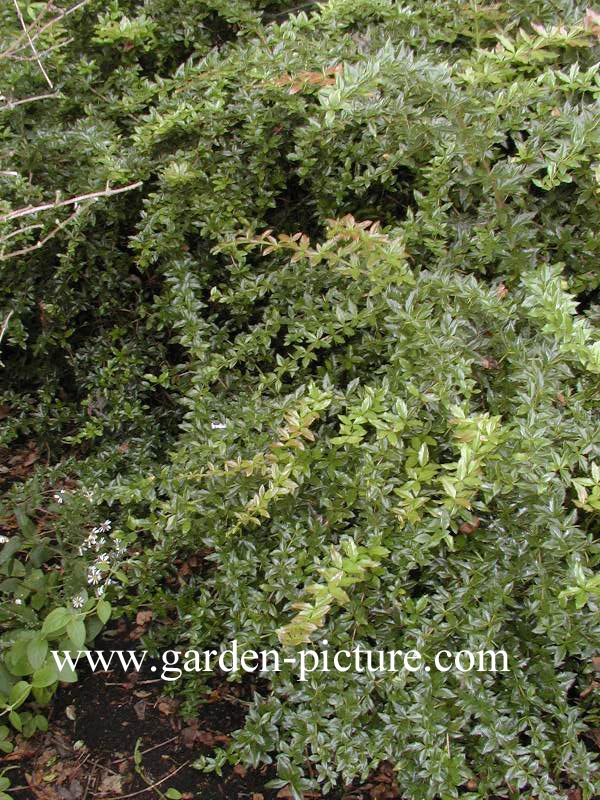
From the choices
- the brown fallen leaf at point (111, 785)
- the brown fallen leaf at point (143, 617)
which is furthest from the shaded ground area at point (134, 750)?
the brown fallen leaf at point (143, 617)

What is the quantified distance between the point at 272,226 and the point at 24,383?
1.32m

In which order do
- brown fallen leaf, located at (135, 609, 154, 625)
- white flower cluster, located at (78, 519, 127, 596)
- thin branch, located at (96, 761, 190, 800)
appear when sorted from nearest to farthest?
1. thin branch, located at (96, 761, 190, 800)
2. white flower cluster, located at (78, 519, 127, 596)
3. brown fallen leaf, located at (135, 609, 154, 625)

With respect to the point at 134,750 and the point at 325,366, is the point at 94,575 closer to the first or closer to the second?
the point at 134,750

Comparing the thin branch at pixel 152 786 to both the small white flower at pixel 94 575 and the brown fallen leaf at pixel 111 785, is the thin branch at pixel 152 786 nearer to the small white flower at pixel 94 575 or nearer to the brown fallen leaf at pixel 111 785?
the brown fallen leaf at pixel 111 785

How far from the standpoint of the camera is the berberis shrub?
84.3 inches

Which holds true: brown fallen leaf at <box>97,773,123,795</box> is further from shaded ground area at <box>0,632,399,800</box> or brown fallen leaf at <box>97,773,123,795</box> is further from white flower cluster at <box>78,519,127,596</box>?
white flower cluster at <box>78,519,127,596</box>

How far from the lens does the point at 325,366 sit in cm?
269

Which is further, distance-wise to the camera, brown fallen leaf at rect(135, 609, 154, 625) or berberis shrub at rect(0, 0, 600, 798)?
brown fallen leaf at rect(135, 609, 154, 625)

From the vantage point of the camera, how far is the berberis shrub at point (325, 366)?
2.14 meters

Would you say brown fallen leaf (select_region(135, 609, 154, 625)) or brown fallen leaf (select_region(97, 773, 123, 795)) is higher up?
brown fallen leaf (select_region(135, 609, 154, 625))

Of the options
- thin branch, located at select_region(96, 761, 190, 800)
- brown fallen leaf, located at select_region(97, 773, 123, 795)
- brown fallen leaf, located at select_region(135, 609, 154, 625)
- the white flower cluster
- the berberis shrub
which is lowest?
thin branch, located at select_region(96, 761, 190, 800)

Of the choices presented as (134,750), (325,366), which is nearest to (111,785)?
(134,750)

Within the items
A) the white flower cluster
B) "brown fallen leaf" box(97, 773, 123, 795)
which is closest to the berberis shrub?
the white flower cluster

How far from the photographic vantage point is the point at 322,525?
2350 mm
